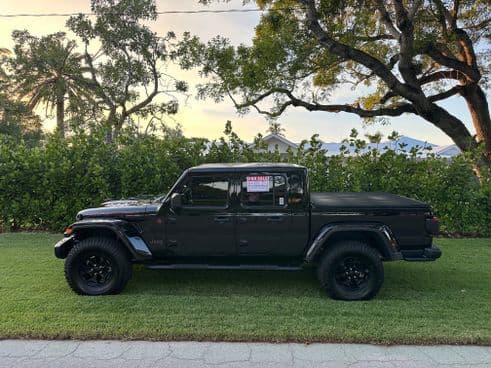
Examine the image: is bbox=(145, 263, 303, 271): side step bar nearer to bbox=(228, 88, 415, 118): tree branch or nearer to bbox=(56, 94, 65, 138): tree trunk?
bbox=(228, 88, 415, 118): tree branch

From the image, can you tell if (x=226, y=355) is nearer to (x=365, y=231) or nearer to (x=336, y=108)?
(x=365, y=231)

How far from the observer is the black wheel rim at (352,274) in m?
4.42

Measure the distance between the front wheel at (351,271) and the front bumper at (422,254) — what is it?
0.35m

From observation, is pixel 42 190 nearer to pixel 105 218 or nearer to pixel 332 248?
pixel 105 218

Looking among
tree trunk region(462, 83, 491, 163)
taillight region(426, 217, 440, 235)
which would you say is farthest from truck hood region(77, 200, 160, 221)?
tree trunk region(462, 83, 491, 163)

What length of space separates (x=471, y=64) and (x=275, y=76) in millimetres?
6609

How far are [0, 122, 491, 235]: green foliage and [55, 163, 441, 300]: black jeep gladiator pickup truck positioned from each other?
3560mm

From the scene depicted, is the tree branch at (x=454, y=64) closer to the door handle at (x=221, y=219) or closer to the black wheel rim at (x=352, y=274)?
the black wheel rim at (x=352, y=274)

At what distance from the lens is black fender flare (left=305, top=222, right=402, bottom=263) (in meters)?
4.31

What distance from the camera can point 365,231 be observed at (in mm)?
4359

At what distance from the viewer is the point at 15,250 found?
6613mm

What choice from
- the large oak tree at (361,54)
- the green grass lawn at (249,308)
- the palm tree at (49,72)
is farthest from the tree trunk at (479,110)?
the palm tree at (49,72)

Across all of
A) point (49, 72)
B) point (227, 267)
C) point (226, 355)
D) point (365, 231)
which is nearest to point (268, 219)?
point (227, 267)

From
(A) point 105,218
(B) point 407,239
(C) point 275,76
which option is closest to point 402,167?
(B) point 407,239
